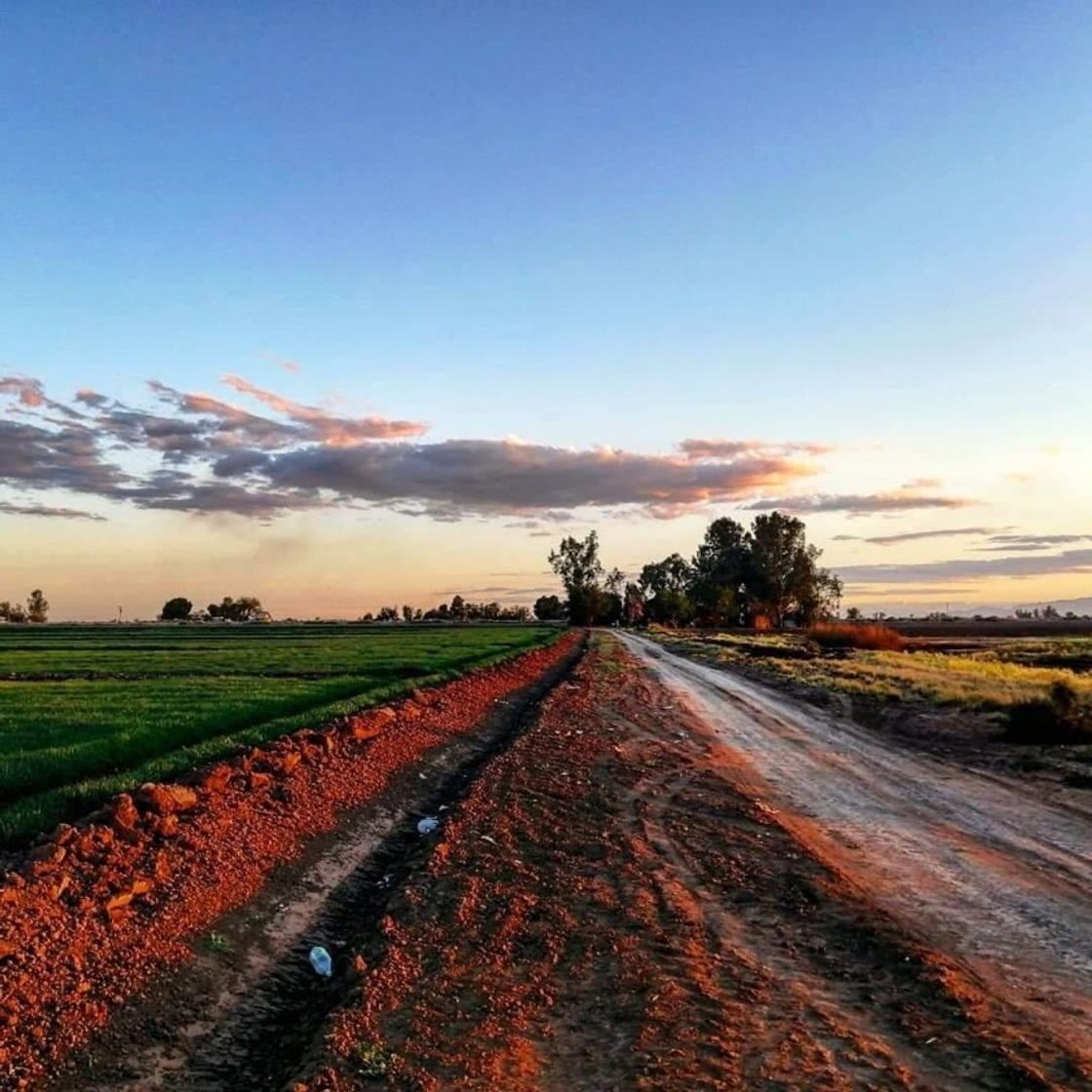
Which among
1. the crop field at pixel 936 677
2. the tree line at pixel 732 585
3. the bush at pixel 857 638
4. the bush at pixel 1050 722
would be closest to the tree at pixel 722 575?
the tree line at pixel 732 585

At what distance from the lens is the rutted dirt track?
5590 millimetres

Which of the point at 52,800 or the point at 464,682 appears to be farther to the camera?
the point at 464,682

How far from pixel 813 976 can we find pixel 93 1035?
4.74 meters

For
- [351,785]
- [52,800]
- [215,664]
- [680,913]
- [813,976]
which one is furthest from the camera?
[215,664]

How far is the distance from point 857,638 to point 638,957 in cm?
8217

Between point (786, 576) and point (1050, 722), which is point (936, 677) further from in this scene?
point (786, 576)

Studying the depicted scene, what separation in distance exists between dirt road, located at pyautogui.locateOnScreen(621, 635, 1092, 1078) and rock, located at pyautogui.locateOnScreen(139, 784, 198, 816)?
6.92 m

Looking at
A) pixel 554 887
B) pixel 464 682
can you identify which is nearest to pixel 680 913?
pixel 554 887

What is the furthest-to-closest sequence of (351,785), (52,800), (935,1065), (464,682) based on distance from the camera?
(464,682)
(351,785)
(52,800)
(935,1065)

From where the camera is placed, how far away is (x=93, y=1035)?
5.94 meters

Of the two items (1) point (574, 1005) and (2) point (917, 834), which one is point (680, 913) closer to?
(1) point (574, 1005)

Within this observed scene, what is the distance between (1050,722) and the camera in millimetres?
21172

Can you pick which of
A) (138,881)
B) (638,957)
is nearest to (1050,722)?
(638,957)

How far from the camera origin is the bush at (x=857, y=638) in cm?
8238
